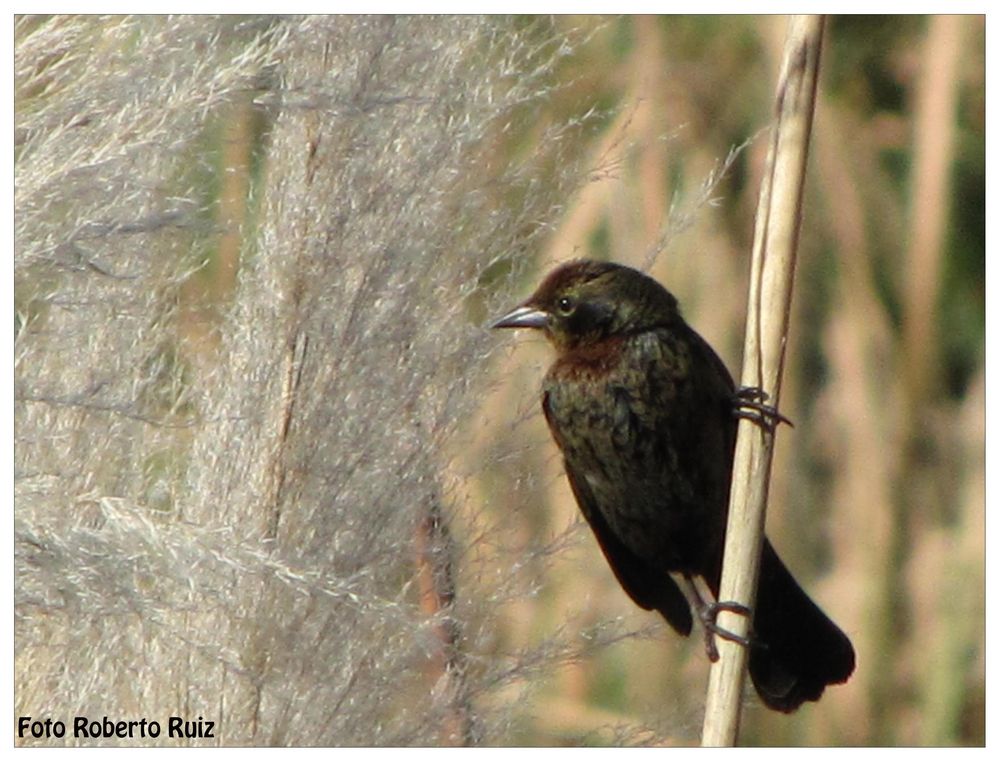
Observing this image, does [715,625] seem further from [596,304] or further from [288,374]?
[288,374]

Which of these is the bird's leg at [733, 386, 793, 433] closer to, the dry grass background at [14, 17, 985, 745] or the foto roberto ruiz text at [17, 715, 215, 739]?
the dry grass background at [14, 17, 985, 745]

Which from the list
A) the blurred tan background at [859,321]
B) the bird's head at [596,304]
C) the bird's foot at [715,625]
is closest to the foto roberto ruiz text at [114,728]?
the bird's foot at [715,625]

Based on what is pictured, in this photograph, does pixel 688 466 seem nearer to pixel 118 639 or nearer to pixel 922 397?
pixel 118 639

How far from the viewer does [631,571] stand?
288cm

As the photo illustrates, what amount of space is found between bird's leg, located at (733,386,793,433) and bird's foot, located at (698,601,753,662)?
25 cm

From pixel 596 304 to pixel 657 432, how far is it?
0.78 feet

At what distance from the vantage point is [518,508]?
204 cm

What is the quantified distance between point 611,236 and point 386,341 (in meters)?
2.02

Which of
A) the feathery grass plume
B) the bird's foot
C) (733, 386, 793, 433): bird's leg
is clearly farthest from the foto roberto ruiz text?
(733, 386, 793, 433): bird's leg

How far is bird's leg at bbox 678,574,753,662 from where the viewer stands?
79.3 inches

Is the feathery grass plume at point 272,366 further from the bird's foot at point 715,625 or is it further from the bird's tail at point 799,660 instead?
the bird's tail at point 799,660

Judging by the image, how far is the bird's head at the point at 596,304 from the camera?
2627 millimetres

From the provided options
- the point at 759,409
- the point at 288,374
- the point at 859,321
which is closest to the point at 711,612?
the point at 759,409

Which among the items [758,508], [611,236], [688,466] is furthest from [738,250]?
[758,508]
